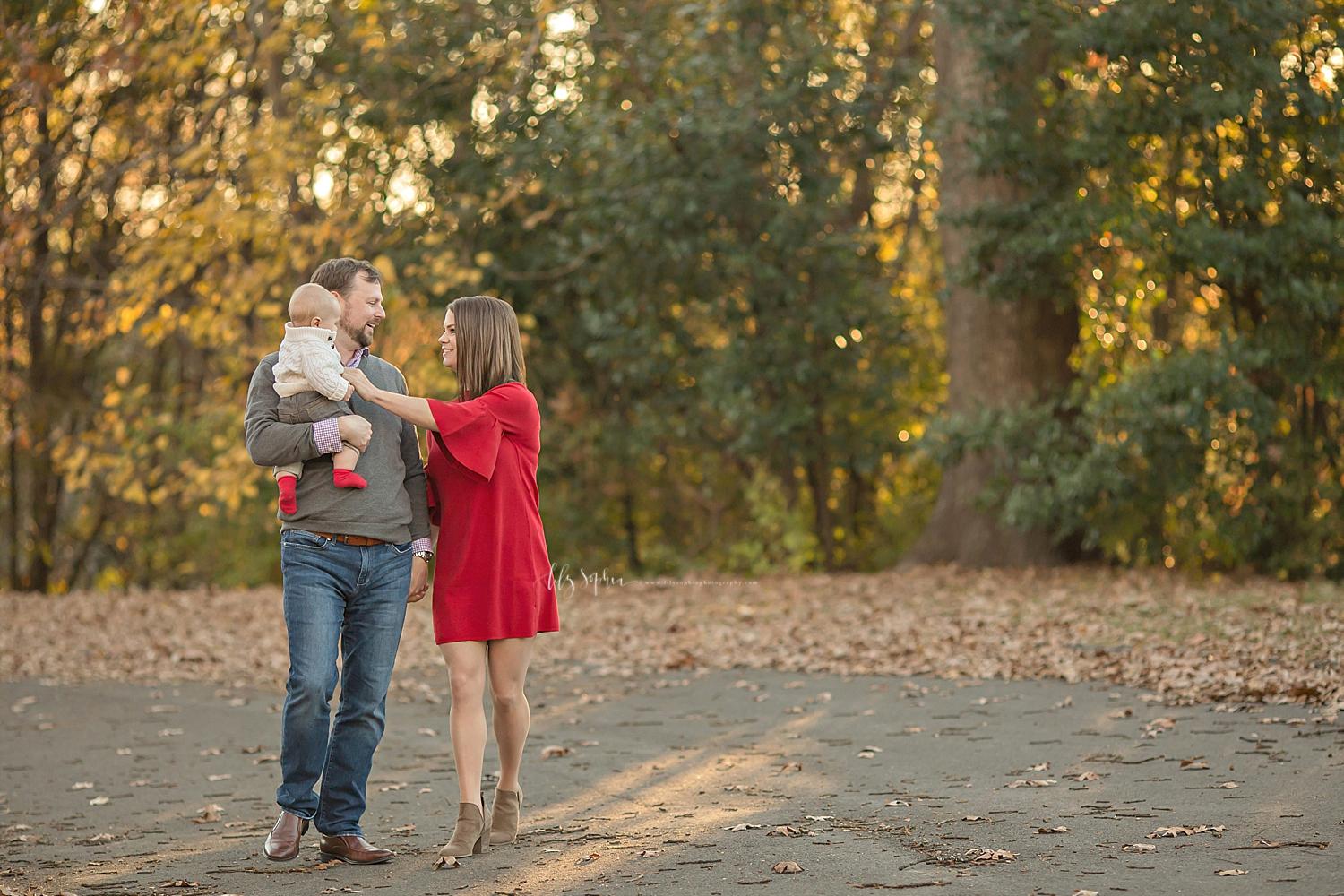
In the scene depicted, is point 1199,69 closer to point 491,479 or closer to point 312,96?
point 312,96

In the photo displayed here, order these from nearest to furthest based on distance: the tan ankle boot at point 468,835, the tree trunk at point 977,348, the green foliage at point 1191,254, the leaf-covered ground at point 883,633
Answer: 1. the tan ankle boot at point 468,835
2. the leaf-covered ground at point 883,633
3. the green foliage at point 1191,254
4. the tree trunk at point 977,348

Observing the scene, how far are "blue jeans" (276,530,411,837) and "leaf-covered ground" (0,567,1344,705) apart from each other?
5.73 feet

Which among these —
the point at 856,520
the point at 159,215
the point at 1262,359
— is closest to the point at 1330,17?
the point at 1262,359

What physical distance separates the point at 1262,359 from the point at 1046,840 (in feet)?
29.9

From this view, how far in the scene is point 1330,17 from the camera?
12.3 meters

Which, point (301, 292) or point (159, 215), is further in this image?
point (159, 215)

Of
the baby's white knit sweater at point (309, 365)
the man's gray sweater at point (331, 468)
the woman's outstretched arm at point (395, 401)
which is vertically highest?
the baby's white knit sweater at point (309, 365)

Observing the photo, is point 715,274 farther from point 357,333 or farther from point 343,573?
point 343,573

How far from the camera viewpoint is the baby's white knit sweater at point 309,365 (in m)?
4.83

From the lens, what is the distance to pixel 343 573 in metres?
5.02

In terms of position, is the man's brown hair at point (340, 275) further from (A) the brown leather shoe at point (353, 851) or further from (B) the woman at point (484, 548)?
(A) the brown leather shoe at point (353, 851)

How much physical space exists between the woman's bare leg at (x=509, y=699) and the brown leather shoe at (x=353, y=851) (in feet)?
1.71

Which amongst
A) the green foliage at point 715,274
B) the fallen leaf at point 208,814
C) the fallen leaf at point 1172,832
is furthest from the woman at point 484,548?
the green foliage at point 715,274

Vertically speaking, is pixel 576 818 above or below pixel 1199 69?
below
